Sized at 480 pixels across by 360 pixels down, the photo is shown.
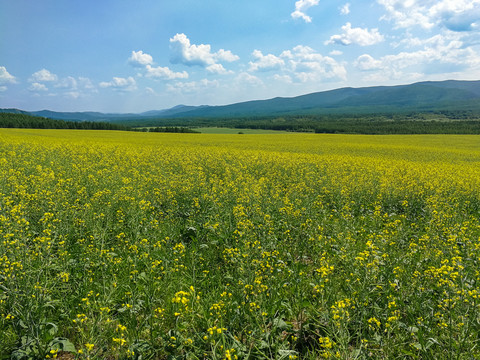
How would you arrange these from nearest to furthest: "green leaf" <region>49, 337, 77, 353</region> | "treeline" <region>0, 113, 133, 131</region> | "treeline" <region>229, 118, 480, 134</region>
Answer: "green leaf" <region>49, 337, 77, 353</region>, "treeline" <region>0, 113, 133, 131</region>, "treeline" <region>229, 118, 480, 134</region>

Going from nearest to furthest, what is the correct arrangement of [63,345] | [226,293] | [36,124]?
[63,345] → [226,293] → [36,124]

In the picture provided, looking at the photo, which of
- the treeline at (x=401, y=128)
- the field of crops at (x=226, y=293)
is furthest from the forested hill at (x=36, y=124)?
the field of crops at (x=226, y=293)

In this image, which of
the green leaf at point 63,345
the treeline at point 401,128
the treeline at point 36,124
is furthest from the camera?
the treeline at point 401,128

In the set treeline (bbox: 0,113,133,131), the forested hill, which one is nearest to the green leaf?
treeline (bbox: 0,113,133,131)

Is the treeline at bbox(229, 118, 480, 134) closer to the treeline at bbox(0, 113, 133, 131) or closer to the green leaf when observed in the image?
the treeline at bbox(0, 113, 133, 131)

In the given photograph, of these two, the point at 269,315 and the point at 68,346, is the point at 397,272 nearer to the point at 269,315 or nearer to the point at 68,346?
the point at 269,315

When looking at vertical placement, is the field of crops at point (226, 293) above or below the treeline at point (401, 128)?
below

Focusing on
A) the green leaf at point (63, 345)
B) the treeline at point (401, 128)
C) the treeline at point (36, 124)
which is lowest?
the green leaf at point (63, 345)

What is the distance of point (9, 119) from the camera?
2815 inches

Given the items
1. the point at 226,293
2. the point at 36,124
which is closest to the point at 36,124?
the point at 36,124

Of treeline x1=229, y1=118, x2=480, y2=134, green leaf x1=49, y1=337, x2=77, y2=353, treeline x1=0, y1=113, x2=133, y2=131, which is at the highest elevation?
treeline x1=0, y1=113, x2=133, y2=131

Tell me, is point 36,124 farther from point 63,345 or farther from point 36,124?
point 63,345

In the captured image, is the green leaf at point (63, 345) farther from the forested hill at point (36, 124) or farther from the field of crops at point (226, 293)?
the forested hill at point (36, 124)

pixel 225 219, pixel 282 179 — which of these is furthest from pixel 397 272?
pixel 282 179
